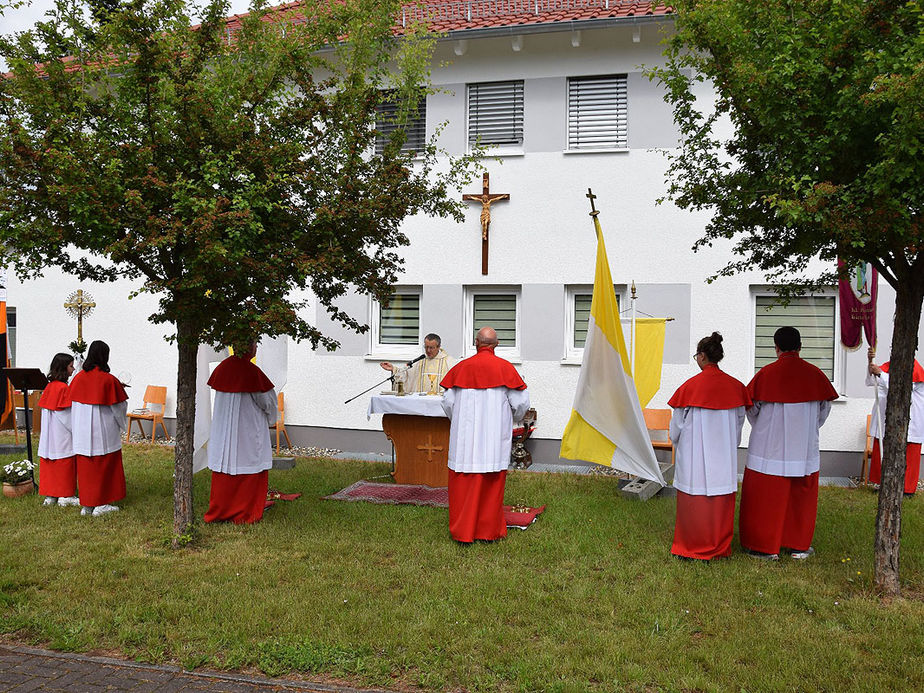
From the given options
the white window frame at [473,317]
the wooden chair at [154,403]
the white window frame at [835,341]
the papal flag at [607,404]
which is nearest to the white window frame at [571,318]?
the white window frame at [473,317]

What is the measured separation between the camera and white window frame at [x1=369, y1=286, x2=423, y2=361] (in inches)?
449

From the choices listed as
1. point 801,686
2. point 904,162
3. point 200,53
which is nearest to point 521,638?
point 801,686

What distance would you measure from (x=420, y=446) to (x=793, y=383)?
14.8ft

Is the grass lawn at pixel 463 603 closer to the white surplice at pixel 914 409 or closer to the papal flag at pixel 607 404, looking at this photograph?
the papal flag at pixel 607 404

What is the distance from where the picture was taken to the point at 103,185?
5.23 metres

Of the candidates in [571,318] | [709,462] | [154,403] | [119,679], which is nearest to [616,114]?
[571,318]

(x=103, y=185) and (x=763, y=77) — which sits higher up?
(x=763, y=77)

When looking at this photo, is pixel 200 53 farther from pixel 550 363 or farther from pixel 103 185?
pixel 550 363

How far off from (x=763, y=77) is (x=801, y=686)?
347 centimetres

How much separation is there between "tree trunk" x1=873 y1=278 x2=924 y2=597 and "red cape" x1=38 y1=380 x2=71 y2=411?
24.3 feet

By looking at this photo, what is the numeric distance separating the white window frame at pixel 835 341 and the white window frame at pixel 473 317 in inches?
130

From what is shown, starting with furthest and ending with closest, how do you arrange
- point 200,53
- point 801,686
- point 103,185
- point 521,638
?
point 200,53, point 103,185, point 521,638, point 801,686

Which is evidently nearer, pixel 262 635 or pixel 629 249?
pixel 262 635

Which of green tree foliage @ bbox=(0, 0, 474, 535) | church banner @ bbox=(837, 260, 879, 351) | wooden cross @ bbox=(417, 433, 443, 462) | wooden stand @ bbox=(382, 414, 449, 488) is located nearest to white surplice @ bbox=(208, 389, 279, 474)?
green tree foliage @ bbox=(0, 0, 474, 535)
